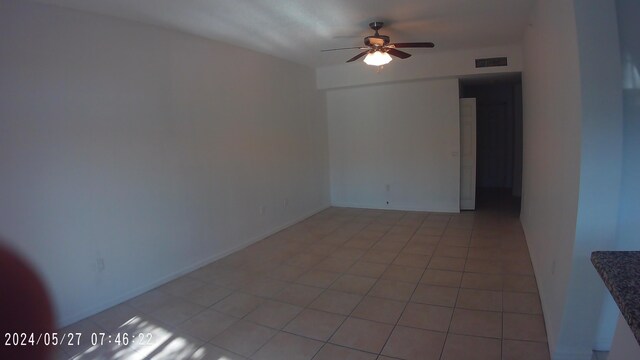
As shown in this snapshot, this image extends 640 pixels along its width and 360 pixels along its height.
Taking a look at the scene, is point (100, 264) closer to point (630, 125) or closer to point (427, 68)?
point (630, 125)

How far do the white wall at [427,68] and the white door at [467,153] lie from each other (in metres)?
0.69

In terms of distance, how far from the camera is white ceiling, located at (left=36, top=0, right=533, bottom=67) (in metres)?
2.69

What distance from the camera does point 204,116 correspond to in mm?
3547

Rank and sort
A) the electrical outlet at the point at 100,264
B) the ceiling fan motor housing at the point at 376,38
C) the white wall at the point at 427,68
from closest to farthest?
the electrical outlet at the point at 100,264, the ceiling fan motor housing at the point at 376,38, the white wall at the point at 427,68

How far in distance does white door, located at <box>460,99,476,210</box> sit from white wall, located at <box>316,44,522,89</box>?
692mm

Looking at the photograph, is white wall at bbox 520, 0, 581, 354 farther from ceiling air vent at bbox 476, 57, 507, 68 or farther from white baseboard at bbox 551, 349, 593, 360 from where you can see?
ceiling air vent at bbox 476, 57, 507, 68

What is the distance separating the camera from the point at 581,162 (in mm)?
1519

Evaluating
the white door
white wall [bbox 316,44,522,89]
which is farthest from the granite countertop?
the white door

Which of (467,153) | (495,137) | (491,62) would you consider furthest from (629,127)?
(495,137)

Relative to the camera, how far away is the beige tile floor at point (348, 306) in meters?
2.04

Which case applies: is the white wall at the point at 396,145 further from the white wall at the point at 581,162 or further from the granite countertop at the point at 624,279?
the granite countertop at the point at 624,279

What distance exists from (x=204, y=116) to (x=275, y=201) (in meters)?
1.67

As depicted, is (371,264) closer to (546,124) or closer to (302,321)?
(302,321)

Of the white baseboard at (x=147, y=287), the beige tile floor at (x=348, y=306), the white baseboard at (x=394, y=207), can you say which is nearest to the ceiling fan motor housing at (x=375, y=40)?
the beige tile floor at (x=348, y=306)
